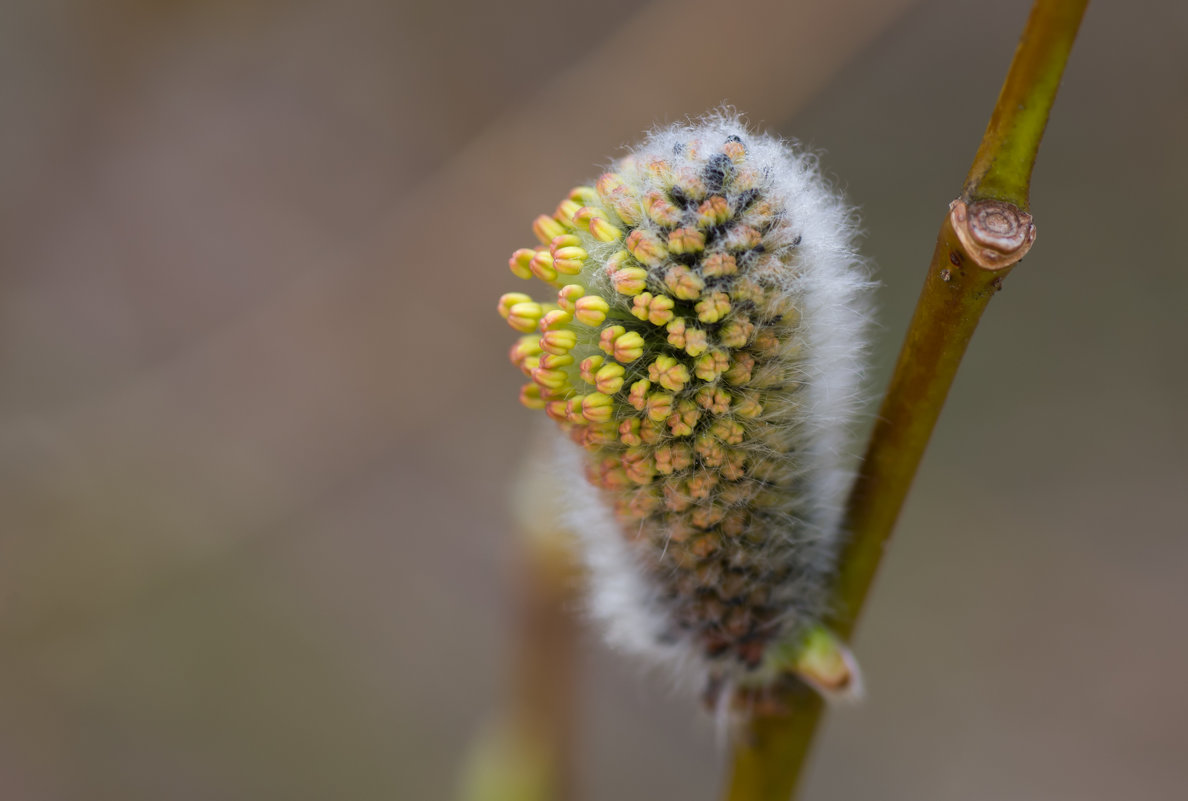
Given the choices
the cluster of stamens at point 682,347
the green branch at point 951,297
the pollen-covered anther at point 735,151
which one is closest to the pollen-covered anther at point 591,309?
the cluster of stamens at point 682,347

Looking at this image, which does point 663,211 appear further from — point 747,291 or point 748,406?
point 748,406

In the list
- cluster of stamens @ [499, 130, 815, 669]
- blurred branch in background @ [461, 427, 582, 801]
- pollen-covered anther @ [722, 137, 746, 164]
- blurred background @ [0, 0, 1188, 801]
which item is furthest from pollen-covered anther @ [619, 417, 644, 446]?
blurred background @ [0, 0, 1188, 801]

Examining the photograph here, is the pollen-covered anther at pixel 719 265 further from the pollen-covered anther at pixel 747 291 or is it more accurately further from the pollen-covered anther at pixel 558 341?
the pollen-covered anther at pixel 558 341

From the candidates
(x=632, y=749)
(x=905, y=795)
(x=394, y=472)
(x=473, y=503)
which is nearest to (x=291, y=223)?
(x=394, y=472)

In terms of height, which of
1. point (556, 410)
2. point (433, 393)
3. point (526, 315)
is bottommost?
point (556, 410)

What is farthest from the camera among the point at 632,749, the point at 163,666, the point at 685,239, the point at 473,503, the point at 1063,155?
the point at 473,503

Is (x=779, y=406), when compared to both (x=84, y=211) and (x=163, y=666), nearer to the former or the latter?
(x=163, y=666)

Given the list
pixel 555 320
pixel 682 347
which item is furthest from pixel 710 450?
pixel 555 320
